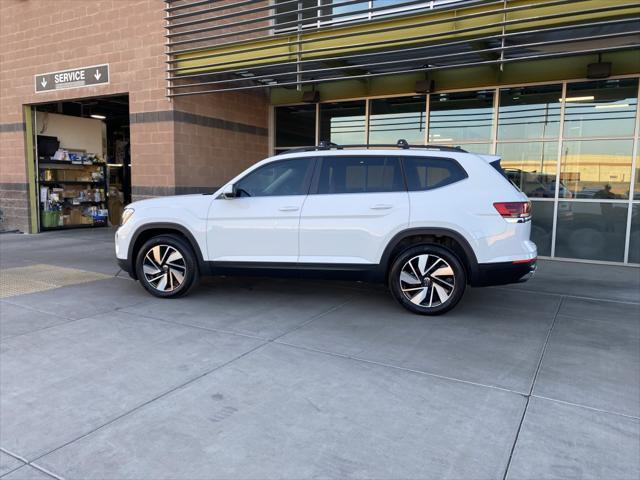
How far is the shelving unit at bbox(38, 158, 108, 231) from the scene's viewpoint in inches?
513

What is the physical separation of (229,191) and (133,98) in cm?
601

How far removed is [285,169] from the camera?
19.3 feet

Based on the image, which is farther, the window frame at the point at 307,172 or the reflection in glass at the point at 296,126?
the reflection in glass at the point at 296,126

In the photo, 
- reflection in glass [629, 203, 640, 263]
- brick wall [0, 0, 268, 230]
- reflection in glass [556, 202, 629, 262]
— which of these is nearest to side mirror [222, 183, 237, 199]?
brick wall [0, 0, 268, 230]

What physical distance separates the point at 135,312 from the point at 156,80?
20.6 feet

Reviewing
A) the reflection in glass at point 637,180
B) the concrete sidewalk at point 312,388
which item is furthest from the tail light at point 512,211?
the reflection in glass at point 637,180

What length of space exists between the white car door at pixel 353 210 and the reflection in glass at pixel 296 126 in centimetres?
665

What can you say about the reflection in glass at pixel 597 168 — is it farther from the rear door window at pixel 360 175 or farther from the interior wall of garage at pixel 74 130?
the interior wall of garage at pixel 74 130

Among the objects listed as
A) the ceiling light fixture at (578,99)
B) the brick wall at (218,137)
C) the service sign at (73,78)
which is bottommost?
the brick wall at (218,137)

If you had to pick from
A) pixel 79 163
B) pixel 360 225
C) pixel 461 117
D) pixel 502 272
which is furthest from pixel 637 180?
pixel 79 163

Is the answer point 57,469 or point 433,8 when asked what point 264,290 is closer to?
Answer: point 57,469

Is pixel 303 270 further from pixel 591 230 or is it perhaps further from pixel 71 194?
pixel 71 194

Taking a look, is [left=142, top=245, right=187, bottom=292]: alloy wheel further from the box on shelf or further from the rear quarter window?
the box on shelf

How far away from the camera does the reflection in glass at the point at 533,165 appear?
31.2 ft
